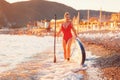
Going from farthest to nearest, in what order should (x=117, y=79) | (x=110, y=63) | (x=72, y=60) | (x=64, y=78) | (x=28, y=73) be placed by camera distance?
(x=72, y=60) → (x=110, y=63) → (x=28, y=73) → (x=64, y=78) → (x=117, y=79)

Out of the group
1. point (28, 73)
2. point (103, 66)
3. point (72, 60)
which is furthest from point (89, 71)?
point (72, 60)

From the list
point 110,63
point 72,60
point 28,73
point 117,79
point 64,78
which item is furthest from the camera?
point 72,60

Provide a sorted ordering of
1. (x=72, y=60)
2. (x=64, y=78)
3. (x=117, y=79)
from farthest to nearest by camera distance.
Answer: (x=72, y=60) < (x=64, y=78) < (x=117, y=79)

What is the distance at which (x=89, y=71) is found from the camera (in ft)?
41.5

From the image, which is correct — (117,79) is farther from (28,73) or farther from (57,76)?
(28,73)

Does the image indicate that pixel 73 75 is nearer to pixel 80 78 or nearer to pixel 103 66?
pixel 80 78

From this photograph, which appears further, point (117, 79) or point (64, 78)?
point (64, 78)

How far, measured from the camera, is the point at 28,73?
498 inches

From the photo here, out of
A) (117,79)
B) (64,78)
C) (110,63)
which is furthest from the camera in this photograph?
(110,63)

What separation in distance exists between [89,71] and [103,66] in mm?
929

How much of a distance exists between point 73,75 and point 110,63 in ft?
7.89

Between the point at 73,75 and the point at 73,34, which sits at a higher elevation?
the point at 73,34

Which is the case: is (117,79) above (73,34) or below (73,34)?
below

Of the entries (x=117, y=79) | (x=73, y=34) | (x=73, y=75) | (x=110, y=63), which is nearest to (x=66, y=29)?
(x=73, y=34)
